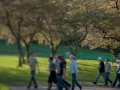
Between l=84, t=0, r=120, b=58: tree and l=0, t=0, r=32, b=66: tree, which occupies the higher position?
l=0, t=0, r=32, b=66: tree

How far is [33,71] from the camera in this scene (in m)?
4.80

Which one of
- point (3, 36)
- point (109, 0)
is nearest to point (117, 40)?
point (109, 0)

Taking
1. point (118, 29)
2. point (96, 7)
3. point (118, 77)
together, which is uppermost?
point (96, 7)

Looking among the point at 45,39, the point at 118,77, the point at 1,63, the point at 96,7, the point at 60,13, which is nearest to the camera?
the point at 1,63

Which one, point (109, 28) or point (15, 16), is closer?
point (15, 16)

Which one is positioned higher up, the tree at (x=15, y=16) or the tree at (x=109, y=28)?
the tree at (x=15, y=16)

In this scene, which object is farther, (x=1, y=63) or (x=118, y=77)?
(x=118, y=77)

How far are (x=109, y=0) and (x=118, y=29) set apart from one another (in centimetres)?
204

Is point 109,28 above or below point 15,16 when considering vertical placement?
below

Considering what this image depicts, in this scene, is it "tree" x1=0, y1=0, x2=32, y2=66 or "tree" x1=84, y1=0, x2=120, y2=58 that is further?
"tree" x1=84, y1=0, x2=120, y2=58

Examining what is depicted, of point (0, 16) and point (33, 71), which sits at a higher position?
point (0, 16)

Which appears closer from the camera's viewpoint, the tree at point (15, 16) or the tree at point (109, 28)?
the tree at point (15, 16)

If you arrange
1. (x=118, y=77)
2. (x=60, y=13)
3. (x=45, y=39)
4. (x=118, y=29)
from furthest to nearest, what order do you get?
(x=118, y=29), (x=118, y=77), (x=60, y=13), (x=45, y=39)

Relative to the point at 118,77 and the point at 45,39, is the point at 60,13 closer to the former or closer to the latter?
the point at 45,39
